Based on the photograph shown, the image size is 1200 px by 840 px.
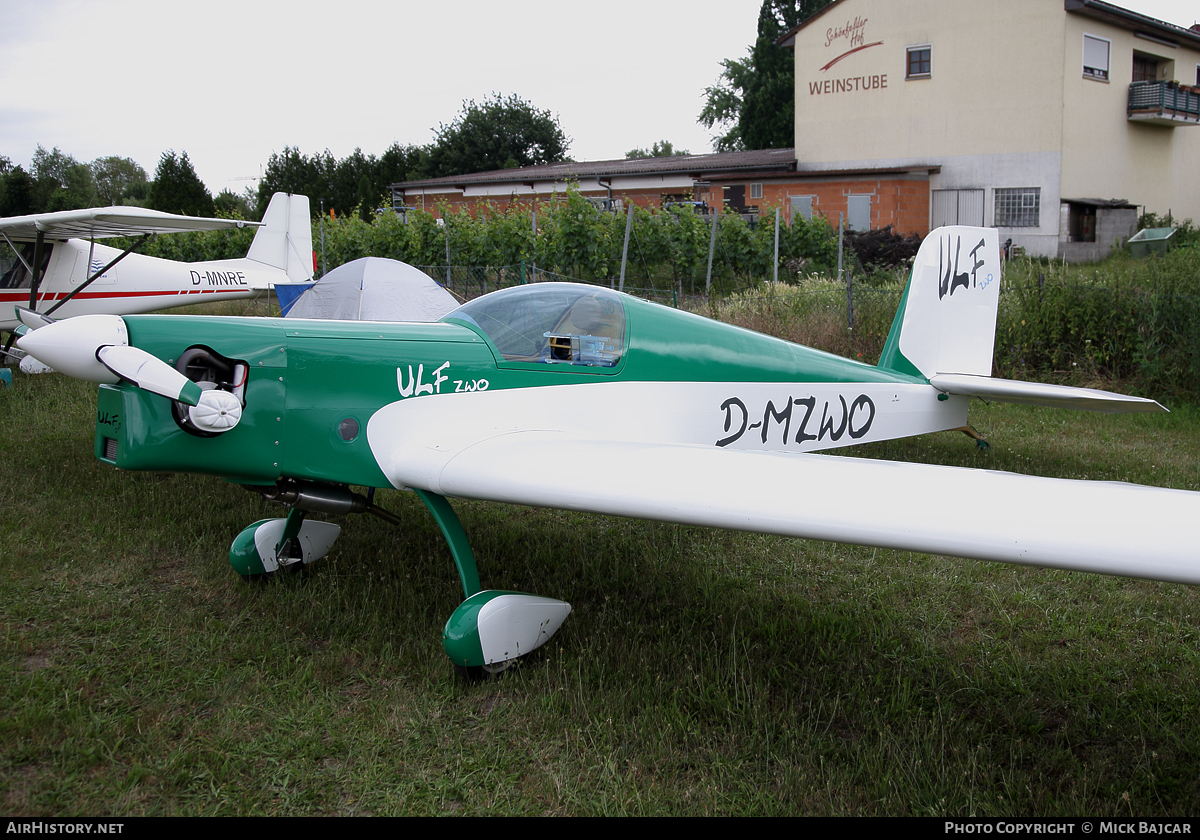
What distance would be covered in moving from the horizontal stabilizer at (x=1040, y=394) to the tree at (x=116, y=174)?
82633mm

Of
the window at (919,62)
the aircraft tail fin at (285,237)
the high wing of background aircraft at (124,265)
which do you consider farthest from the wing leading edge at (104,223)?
the window at (919,62)

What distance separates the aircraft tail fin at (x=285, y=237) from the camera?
1379 cm

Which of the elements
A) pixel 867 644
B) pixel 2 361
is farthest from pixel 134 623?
pixel 2 361

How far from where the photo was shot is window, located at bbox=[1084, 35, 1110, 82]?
2403cm

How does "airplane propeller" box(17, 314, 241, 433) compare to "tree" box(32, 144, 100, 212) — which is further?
"tree" box(32, 144, 100, 212)

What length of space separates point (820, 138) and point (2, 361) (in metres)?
24.8

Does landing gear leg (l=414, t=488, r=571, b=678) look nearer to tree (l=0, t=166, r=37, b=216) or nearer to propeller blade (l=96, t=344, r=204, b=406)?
propeller blade (l=96, t=344, r=204, b=406)

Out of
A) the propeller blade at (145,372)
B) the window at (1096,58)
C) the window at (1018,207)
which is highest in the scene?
the window at (1096,58)

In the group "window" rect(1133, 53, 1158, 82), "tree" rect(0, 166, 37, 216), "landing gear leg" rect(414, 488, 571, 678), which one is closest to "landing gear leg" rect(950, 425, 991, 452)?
"landing gear leg" rect(414, 488, 571, 678)

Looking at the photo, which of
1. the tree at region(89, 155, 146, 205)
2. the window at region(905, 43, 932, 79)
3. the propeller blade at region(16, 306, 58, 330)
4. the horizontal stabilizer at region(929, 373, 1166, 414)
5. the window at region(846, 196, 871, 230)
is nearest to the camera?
the horizontal stabilizer at region(929, 373, 1166, 414)

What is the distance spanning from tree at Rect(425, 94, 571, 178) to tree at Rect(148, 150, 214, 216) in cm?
1624

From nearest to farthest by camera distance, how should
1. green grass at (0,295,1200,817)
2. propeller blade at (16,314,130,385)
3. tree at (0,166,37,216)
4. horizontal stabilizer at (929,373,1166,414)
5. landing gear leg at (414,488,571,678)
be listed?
green grass at (0,295,1200,817)
landing gear leg at (414,488,571,678)
propeller blade at (16,314,130,385)
horizontal stabilizer at (929,373,1166,414)
tree at (0,166,37,216)

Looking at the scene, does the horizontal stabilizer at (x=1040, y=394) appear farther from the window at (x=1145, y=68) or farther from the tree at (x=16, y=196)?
the tree at (x=16, y=196)
